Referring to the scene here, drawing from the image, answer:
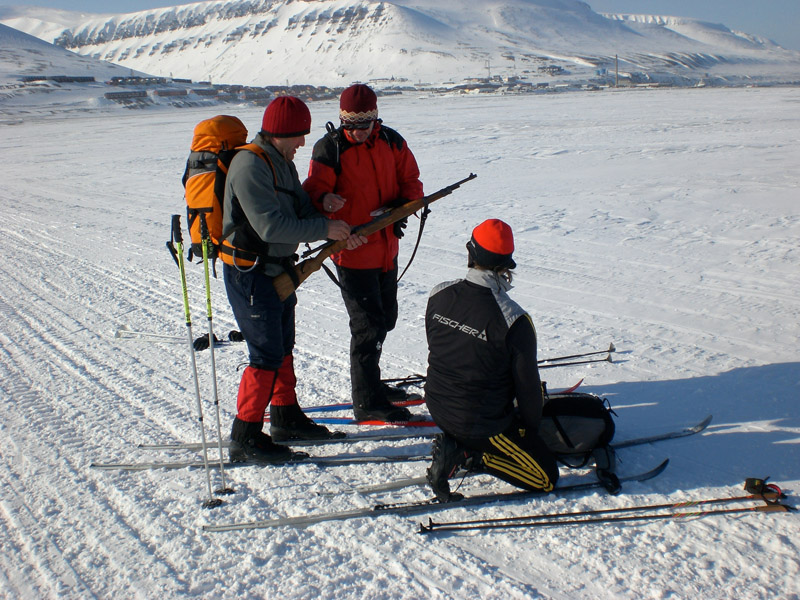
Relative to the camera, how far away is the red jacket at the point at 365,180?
353cm

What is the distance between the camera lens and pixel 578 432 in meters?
3.23

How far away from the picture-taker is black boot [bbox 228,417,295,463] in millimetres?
3359

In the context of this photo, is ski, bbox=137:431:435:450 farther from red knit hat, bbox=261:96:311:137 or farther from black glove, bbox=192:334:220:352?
red knit hat, bbox=261:96:311:137

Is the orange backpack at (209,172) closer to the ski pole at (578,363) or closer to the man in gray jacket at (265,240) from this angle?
the man in gray jacket at (265,240)

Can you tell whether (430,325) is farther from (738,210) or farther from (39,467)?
(738,210)

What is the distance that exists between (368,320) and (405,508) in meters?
1.22

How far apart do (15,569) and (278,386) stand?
1.49 meters

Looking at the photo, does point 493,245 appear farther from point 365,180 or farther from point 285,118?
point 285,118

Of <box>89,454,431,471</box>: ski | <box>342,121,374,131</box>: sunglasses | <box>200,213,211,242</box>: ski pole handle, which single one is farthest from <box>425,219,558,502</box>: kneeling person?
<box>200,213,211,242</box>: ski pole handle

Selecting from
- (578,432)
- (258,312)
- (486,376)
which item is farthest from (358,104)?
(578,432)

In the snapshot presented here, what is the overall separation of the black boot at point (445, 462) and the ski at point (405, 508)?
52 millimetres

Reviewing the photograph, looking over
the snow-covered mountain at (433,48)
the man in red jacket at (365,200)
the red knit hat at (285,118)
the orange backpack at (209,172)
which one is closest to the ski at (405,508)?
the man in red jacket at (365,200)

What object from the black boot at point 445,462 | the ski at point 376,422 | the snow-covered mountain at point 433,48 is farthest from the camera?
the snow-covered mountain at point 433,48

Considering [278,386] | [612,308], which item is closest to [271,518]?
[278,386]
